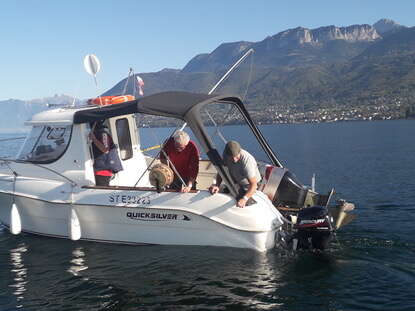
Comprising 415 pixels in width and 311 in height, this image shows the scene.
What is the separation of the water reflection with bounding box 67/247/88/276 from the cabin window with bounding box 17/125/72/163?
223 cm

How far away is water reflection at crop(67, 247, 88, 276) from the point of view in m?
8.59

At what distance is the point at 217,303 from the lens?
22.7ft

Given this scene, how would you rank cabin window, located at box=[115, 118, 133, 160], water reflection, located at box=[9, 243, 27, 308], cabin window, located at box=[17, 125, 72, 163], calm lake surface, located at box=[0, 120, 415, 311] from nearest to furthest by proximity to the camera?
calm lake surface, located at box=[0, 120, 415, 311], water reflection, located at box=[9, 243, 27, 308], cabin window, located at box=[17, 125, 72, 163], cabin window, located at box=[115, 118, 133, 160]

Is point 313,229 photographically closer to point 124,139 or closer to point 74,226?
point 74,226

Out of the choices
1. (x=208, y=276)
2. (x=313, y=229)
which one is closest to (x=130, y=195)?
(x=208, y=276)

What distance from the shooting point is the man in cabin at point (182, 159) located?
9.00 meters

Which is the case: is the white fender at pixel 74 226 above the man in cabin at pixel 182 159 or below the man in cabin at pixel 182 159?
below

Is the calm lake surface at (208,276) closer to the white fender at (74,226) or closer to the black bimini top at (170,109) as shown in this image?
the white fender at (74,226)

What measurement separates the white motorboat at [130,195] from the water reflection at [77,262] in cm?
37

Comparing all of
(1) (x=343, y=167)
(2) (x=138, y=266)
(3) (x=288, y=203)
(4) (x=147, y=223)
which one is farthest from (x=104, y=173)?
(1) (x=343, y=167)

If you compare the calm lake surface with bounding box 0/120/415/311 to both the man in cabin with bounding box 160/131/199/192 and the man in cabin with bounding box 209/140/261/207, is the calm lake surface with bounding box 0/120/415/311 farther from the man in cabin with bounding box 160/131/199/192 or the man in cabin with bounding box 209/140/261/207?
the man in cabin with bounding box 160/131/199/192

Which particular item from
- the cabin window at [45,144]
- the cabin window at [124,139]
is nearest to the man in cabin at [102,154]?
the cabin window at [45,144]

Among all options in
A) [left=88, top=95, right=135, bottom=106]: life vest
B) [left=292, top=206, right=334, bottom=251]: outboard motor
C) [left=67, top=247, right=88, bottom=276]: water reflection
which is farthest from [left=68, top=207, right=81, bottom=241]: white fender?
[left=292, top=206, right=334, bottom=251]: outboard motor

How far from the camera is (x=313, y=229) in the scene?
8016mm
